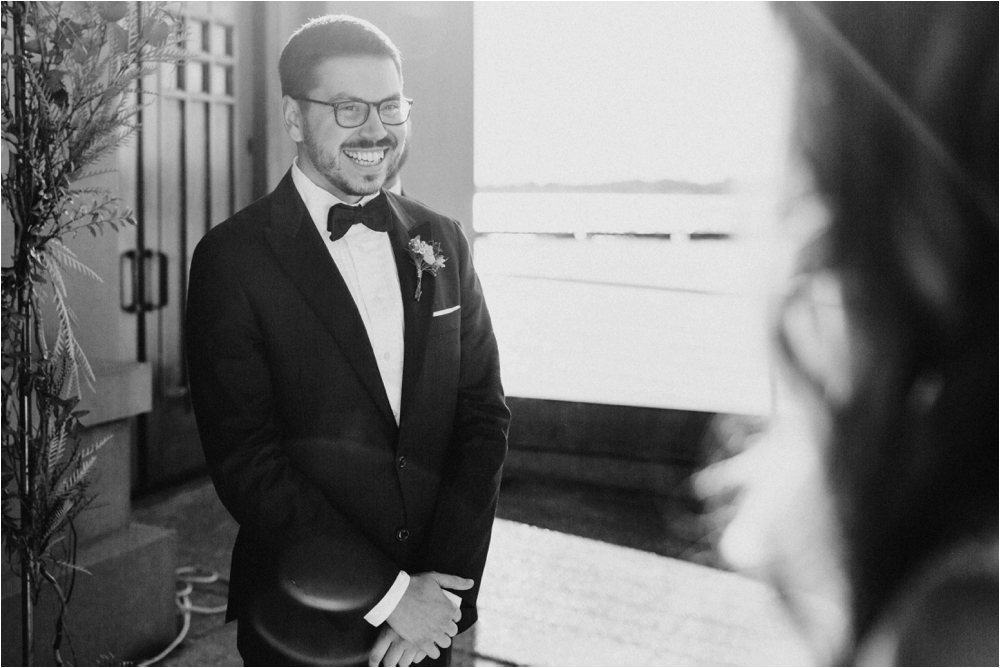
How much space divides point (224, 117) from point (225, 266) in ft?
9.57

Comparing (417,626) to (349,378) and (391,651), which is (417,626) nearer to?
(391,651)

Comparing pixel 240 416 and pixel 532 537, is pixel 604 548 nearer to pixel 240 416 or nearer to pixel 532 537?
pixel 532 537

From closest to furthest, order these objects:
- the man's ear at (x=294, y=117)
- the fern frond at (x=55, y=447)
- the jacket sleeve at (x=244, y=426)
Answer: the jacket sleeve at (x=244, y=426), the man's ear at (x=294, y=117), the fern frond at (x=55, y=447)

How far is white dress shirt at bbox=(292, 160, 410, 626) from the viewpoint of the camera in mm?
1337

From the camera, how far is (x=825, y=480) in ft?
1.55

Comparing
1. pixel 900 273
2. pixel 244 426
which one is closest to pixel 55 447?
pixel 244 426

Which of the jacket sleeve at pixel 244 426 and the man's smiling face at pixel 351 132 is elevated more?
the man's smiling face at pixel 351 132

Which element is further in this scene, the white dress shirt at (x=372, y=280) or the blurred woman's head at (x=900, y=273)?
the white dress shirt at (x=372, y=280)

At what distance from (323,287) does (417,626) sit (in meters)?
0.52

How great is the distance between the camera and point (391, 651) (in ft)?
4.18

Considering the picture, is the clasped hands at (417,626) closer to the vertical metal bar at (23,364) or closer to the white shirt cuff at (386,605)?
the white shirt cuff at (386,605)

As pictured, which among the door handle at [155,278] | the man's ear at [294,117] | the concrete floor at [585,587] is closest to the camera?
the man's ear at [294,117]

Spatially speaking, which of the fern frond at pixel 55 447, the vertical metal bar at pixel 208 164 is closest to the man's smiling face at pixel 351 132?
the fern frond at pixel 55 447

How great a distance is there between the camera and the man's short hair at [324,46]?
126 centimetres
